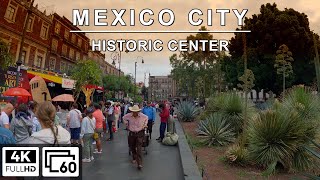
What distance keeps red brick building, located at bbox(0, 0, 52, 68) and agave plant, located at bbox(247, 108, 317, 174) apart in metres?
17.3

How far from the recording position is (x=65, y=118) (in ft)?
40.1

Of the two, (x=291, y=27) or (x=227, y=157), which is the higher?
(x=291, y=27)

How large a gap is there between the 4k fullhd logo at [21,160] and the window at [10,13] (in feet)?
86.4

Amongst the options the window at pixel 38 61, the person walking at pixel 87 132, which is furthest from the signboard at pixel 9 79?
the window at pixel 38 61

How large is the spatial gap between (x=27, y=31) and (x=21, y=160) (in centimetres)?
3013

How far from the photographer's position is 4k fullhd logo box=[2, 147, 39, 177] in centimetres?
220

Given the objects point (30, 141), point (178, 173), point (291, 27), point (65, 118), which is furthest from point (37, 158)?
point (291, 27)

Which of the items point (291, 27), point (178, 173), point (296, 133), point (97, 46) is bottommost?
point (178, 173)

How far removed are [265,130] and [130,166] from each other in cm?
362

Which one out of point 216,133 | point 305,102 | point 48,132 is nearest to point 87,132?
point 216,133

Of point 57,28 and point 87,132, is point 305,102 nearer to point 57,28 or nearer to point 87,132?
point 87,132

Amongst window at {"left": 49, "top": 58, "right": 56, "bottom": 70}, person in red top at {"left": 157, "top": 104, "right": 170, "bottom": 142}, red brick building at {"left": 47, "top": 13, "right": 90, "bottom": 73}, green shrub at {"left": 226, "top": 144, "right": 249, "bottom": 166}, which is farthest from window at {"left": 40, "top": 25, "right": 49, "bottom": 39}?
green shrub at {"left": 226, "top": 144, "right": 249, "bottom": 166}

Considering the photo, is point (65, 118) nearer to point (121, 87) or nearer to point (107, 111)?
point (107, 111)

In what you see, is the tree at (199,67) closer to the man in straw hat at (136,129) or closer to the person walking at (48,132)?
the man in straw hat at (136,129)
